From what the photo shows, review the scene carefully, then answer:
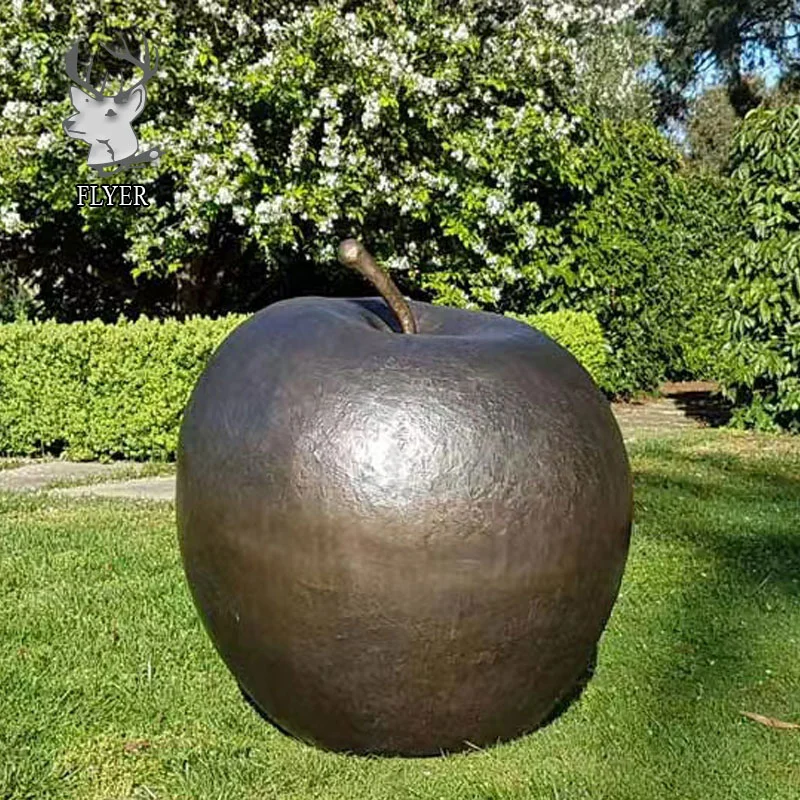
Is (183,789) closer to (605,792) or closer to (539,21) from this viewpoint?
(605,792)

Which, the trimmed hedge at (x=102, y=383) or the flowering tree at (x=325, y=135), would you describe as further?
the flowering tree at (x=325, y=135)

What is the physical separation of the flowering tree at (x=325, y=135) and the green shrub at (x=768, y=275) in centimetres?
232

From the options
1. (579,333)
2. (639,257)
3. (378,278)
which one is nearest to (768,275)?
(579,333)

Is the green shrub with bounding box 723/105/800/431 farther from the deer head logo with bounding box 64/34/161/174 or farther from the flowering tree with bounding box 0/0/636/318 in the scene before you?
the deer head logo with bounding box 64/34/161/174

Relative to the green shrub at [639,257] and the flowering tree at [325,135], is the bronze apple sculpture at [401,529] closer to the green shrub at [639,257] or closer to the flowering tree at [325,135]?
the flowering tree at [325,135]

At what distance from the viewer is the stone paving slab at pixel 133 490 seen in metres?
7.86

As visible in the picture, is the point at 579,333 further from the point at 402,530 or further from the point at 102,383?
the point at 402,530

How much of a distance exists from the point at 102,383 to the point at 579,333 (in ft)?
16.9

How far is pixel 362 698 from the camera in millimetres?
3188

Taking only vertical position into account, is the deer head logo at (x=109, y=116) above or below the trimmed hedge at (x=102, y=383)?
above

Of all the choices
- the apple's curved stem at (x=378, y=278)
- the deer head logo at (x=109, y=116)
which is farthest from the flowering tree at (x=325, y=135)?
the apple's curved stem at (x=378, y=278)

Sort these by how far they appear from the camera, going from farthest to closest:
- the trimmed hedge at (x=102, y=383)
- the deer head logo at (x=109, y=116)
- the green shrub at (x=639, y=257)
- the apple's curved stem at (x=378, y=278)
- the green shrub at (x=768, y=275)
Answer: the green shrub at (x=639, y=257), the deer head logo at (x=109, y=116), the green shrub at (x=768, y=275), the trimmed hedge at (x=102, y=383), the apple's curved stem at (x=378, y=278)

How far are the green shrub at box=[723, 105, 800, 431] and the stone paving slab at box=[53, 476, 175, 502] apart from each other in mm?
5614

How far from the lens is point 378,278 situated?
11.3 feet
